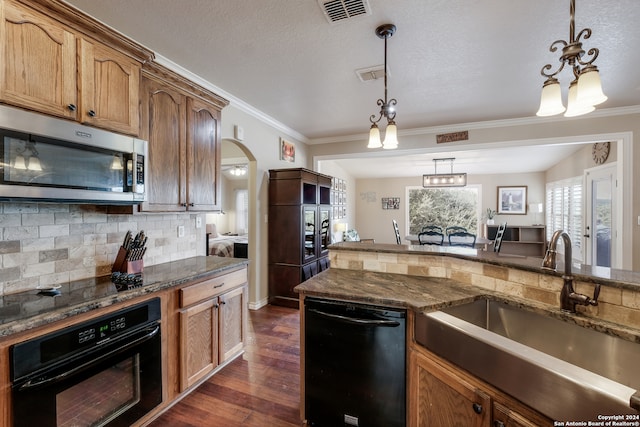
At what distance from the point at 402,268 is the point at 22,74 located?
2373 millimetres

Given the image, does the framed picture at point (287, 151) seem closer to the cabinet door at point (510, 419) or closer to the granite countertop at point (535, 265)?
the granite countertop at point (535, 265)

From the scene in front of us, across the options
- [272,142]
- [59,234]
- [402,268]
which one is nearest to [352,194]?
[272,142]

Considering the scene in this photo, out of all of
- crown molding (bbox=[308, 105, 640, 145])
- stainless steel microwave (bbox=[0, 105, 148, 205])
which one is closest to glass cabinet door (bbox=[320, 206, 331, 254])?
crown molding (bbox=[308, 105, 640, 145])

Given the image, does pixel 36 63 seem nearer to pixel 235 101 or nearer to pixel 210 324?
pixel 210 324

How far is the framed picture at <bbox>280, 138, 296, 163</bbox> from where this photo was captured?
4352 mm

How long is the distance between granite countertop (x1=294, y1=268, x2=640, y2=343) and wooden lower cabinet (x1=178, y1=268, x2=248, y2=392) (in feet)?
2.74

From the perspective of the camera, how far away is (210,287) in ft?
7.13

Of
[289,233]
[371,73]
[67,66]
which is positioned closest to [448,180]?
[289,233]

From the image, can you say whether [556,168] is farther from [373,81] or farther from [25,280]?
[25,280]

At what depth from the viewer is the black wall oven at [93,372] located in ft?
3.96

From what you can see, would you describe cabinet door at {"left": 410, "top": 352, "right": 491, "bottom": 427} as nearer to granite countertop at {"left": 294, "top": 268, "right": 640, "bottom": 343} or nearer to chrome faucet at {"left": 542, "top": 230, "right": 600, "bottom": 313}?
granite countertop at {"left": 294, "top": 268, "right": 640, "bottom": 343}

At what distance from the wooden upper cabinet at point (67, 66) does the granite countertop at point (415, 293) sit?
61.7 inches

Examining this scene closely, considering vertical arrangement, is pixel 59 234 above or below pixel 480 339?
above

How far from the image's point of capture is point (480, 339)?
1.09 meters
